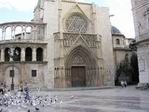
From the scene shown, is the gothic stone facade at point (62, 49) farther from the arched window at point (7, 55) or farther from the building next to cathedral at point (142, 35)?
the building next to cathedral at point (142, 35)

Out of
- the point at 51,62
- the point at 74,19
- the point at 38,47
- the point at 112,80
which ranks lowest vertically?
the point at 112,80

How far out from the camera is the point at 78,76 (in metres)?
37.9

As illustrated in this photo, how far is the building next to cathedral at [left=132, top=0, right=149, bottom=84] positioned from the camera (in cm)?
2439

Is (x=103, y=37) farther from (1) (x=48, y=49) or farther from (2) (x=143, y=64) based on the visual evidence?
(2) (x=143, y=64)

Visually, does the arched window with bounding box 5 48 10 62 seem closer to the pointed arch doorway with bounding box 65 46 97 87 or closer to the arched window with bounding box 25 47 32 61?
the arched window with bounding box 25 47 32 61

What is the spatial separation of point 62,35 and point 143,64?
1545 cm

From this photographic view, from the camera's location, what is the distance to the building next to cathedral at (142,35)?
2439 cm

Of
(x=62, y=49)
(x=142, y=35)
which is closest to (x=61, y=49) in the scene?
(x=62, y=49)

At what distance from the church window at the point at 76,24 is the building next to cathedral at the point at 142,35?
1395cm

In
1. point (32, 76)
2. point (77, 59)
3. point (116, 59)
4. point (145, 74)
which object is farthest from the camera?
point (116, 59)

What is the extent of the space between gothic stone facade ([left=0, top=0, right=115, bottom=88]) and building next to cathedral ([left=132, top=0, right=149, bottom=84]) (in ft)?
41.4

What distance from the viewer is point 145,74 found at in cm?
2447

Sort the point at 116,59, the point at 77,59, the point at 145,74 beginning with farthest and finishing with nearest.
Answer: the point at 116,59
the point at 77,59
the point at 145,74

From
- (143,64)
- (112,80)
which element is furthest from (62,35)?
(143,64)
